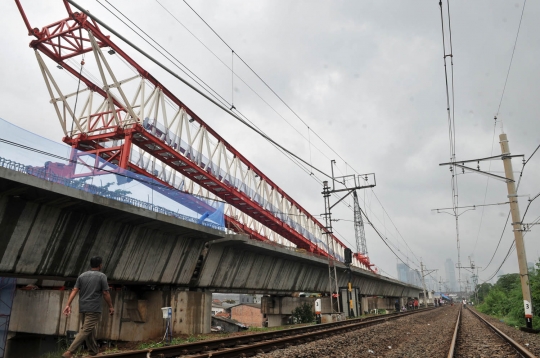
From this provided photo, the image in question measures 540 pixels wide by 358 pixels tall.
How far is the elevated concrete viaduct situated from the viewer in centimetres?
1008

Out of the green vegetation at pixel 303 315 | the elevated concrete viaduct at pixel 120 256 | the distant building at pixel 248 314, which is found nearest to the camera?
the elevated concrete viaduct at pixel 120 256

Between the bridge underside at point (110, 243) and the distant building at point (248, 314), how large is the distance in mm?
40538

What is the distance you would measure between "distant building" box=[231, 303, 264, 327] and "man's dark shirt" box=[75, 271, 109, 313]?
54802 millimetres

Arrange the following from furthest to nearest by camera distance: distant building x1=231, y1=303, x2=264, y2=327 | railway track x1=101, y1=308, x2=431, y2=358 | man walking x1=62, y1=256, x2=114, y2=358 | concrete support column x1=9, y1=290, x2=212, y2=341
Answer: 1. distant building x1=231, y1=303, x2=264, y2=327
2. concrete support column x1=9, y1=290, x2=212, y2=341
3. railway track x1=101, y1=308, x2=431, y2=358
4. man walking x1=62, y1=256, x2=114, y2=358

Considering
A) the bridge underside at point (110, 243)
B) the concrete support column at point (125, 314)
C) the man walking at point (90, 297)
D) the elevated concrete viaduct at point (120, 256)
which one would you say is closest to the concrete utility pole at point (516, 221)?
the elevated concrete viaduct at point (120, 256)

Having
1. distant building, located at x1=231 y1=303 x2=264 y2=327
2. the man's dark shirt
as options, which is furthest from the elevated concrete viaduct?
distant building, located at x1=231 y1=303 x2=264 y2=327

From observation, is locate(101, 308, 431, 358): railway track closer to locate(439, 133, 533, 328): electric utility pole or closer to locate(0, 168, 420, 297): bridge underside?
locate(0, 168, 420, 297): bridge underside

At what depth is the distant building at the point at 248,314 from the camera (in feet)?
193

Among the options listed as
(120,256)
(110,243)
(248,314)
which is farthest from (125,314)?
(248,314)

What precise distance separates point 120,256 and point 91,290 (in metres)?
7.02

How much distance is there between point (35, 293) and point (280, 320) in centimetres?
1776

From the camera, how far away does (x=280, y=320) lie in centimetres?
2912

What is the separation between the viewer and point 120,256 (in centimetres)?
1296

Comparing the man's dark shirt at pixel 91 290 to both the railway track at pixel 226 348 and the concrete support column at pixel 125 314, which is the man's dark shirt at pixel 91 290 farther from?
the concrete support column at pixel 125 314
